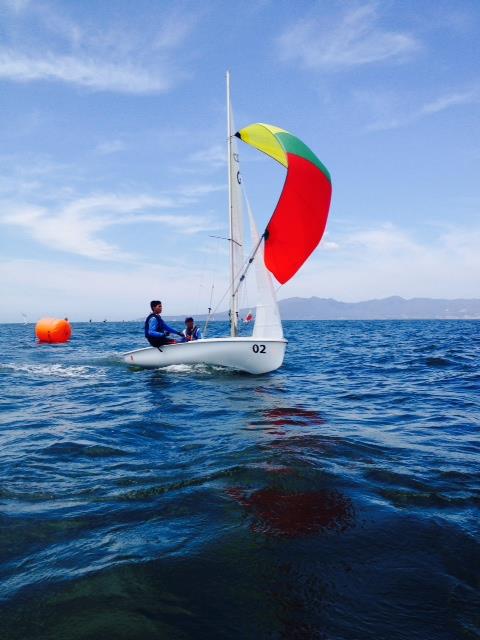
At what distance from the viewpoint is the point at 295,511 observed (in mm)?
3918

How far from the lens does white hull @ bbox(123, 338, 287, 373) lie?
42.1 ft

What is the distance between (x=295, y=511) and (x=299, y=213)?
10272mm

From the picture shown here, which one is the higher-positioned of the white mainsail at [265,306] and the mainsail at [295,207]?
the mainsail at [295,207]

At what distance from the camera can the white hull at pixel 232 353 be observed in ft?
42.1

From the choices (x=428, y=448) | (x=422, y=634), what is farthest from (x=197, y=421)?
(x=422, y=634)

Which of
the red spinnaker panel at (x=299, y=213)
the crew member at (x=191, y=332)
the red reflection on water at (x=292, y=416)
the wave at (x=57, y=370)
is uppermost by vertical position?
the red spinnaker panel at (x=299, y=213)

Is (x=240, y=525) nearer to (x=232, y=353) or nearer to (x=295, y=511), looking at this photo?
(x=295, y=511)

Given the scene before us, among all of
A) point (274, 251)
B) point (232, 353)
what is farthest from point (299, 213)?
point (232, 353)

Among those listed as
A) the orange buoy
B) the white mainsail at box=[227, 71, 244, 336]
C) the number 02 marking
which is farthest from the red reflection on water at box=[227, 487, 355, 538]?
the orange buoy

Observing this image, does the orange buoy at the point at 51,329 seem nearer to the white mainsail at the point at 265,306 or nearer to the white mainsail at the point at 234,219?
the white mainsail at the point at 234,219

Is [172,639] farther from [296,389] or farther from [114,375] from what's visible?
[114,375]

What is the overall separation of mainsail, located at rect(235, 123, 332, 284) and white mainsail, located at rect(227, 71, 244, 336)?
4.89 feet

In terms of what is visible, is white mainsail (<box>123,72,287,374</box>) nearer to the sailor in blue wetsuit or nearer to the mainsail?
the sailor in blue wetsuit

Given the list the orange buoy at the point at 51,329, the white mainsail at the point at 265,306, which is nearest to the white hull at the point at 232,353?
the white mainsail at the point at 265,306
